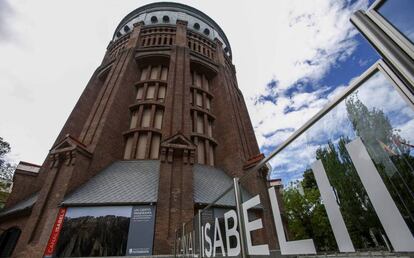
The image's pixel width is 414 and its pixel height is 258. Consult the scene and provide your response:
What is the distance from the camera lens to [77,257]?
7555mm

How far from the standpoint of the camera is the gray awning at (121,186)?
28.4ft

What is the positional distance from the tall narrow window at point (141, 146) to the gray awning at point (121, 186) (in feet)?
3.49

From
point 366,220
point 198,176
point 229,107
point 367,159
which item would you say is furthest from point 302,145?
point 229,107

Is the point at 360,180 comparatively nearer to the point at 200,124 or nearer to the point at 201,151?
the point at 201,151

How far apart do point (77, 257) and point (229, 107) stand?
479 inches

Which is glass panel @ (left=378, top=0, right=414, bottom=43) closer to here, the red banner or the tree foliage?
the tree foliage

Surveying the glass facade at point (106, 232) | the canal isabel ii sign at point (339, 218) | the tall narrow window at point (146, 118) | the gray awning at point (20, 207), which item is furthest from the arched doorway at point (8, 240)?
the canal isabel ii sign at point (339, 218)

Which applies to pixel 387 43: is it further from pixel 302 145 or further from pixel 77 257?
pixel 77 257

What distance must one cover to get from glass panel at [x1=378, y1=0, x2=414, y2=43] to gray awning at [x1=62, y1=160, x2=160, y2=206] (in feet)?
30.3

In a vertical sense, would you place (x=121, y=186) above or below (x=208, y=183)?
below

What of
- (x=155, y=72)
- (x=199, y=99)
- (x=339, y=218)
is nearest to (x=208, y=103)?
(x=199, y=99)

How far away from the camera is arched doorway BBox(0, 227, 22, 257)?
10266mm

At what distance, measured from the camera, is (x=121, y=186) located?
9531 mm

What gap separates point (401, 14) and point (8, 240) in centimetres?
1628
